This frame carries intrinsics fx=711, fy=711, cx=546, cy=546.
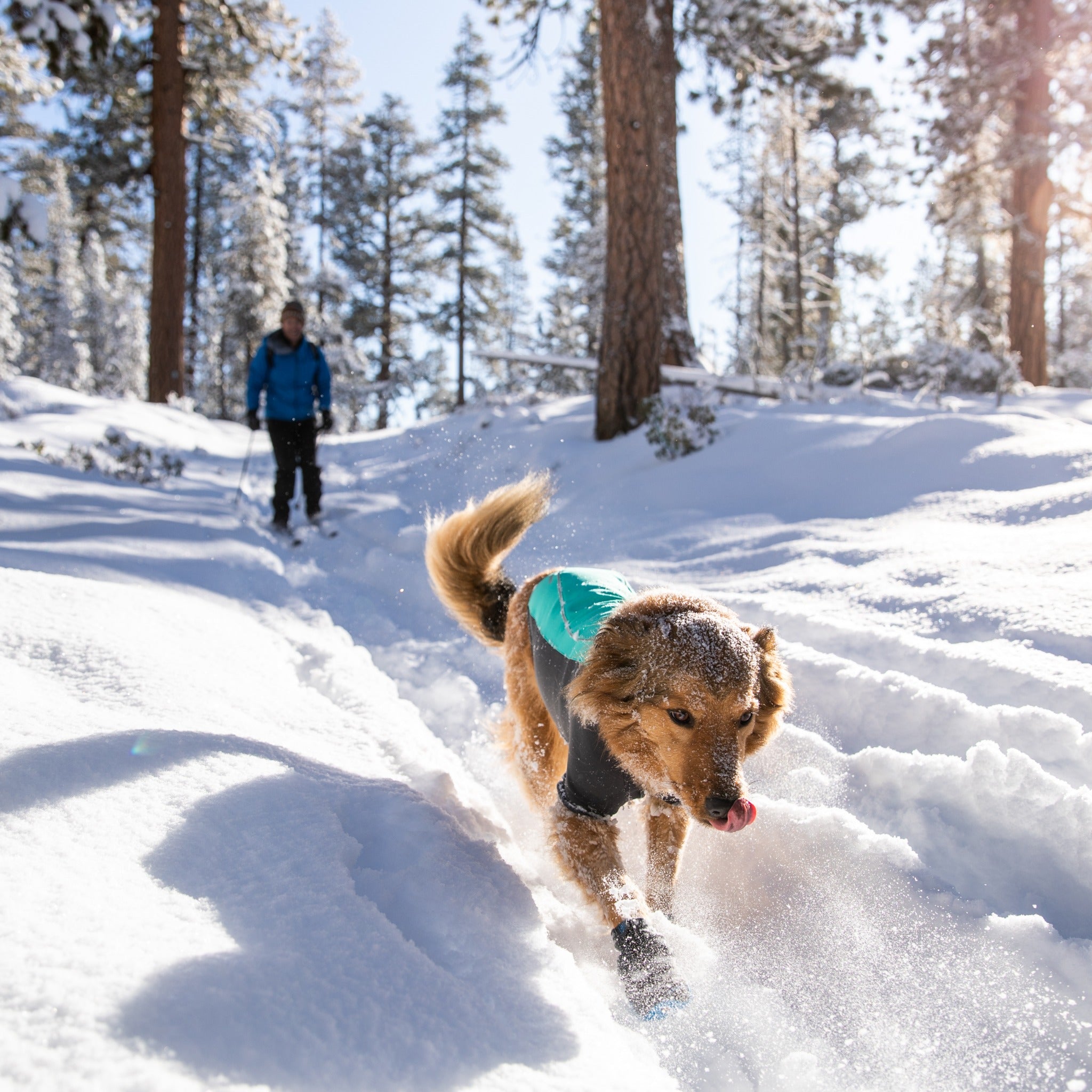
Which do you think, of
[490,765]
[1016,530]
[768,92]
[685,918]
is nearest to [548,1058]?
[685,918]

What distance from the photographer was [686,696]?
1862 mm

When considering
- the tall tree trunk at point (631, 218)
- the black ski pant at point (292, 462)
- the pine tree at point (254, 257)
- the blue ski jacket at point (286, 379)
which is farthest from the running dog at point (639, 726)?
the pine tree at point (254, 257)

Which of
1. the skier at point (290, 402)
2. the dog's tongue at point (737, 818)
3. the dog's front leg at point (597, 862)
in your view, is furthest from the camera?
the skier at point (290, 402)

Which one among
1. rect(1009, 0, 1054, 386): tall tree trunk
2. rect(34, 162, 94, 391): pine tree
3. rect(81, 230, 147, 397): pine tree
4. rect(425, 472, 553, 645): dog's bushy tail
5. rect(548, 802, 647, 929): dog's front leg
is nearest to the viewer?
rect(548, 802, 647, 929): dog's front leg

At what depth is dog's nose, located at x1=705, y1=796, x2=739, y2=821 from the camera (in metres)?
1.73

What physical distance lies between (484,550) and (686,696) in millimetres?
1586

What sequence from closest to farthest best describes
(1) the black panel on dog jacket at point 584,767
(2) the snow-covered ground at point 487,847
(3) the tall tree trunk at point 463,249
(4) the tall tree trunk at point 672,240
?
(2) the snow-covered ground at point 487,847 → (1) the black panel on dog jacket at point 584,767 → (4) the tall tree trunk at point 672,240 → (3) the tall tree trunk at point 463,249

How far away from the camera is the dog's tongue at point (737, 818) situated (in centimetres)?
172

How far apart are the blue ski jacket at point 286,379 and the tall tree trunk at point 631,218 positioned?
339 cm

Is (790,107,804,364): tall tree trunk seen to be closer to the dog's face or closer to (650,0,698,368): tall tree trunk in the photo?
(650,0,698,368): tall tree trunk

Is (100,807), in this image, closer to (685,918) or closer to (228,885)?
(228,885)

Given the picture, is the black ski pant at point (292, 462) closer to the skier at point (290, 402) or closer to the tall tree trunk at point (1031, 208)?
the skier at point (290, 402)

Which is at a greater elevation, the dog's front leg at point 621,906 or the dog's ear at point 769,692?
the dog's ear at point 769,692

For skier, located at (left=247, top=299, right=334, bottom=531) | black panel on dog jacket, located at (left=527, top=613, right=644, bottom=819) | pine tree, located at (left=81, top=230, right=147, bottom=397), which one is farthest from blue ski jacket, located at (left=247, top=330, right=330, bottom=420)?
pine tree, located at (left=81, top=230, right=147, bottom=397)
